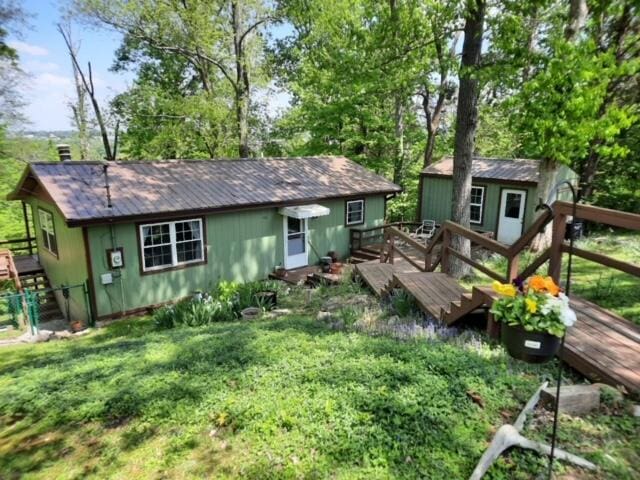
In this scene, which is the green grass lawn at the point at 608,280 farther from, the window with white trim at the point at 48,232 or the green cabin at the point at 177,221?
the window with white trim at the point at 48,232

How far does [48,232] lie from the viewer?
11648 mm

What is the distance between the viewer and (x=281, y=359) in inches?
166

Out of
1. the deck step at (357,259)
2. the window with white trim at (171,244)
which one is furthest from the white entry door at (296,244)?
the window with white trim at (171,244)

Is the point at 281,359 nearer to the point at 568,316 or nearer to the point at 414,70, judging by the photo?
the point at 568,316

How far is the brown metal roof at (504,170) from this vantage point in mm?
13930

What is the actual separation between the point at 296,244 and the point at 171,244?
13.0 feet

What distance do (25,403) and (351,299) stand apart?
5.57m

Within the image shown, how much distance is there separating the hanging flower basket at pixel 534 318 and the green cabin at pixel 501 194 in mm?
11719

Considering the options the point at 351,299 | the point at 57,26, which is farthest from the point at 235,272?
the point at 57,26

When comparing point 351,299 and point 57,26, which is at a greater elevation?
point 57,26

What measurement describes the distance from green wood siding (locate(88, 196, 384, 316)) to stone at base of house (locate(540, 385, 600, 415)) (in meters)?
8.88

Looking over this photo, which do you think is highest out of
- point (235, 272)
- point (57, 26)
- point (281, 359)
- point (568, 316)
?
point (57, 26)

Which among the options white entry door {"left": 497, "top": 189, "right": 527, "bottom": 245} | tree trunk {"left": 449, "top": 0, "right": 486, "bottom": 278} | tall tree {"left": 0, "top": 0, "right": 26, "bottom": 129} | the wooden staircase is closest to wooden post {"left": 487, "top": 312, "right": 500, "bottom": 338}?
tree trunk {"left": 449, "top": 0, "right": 486, "bottom": 278}

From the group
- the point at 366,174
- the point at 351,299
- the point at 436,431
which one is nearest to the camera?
the point at 436,431
